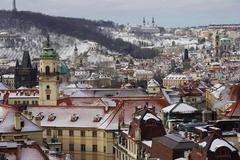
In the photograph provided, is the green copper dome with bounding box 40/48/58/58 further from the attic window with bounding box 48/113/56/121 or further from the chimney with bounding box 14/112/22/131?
the chimney with bounding box 14/112/22/131

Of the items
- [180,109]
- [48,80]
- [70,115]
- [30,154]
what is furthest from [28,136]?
[48,80]

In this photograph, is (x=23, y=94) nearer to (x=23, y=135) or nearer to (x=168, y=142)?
(x=23, y=135)

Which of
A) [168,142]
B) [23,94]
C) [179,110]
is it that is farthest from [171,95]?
[168,142]

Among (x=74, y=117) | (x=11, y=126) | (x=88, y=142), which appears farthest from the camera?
(x=74, y=117)

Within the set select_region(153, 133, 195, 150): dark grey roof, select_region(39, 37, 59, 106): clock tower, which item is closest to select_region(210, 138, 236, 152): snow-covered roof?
select_region(153, 133, 195, 150): dark grey roof

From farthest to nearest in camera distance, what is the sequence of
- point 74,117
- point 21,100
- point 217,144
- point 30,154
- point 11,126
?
point 21,100 < point 74,117 < point 11,126 < point 30,154 < point 217,144

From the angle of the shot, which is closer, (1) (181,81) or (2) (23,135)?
(2) (23,135)

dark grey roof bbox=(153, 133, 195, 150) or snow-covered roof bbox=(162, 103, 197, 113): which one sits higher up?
snow-covered roof bbox=(162, 103, 197, 113)

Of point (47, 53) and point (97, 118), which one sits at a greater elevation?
point (47, 53)

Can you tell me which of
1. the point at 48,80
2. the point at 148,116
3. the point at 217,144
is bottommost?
the point at 148,116

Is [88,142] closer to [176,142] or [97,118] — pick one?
[97,118]

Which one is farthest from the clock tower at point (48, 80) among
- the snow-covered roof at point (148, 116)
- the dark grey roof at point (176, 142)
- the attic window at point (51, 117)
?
the dark grey roof at point (176, 142)
